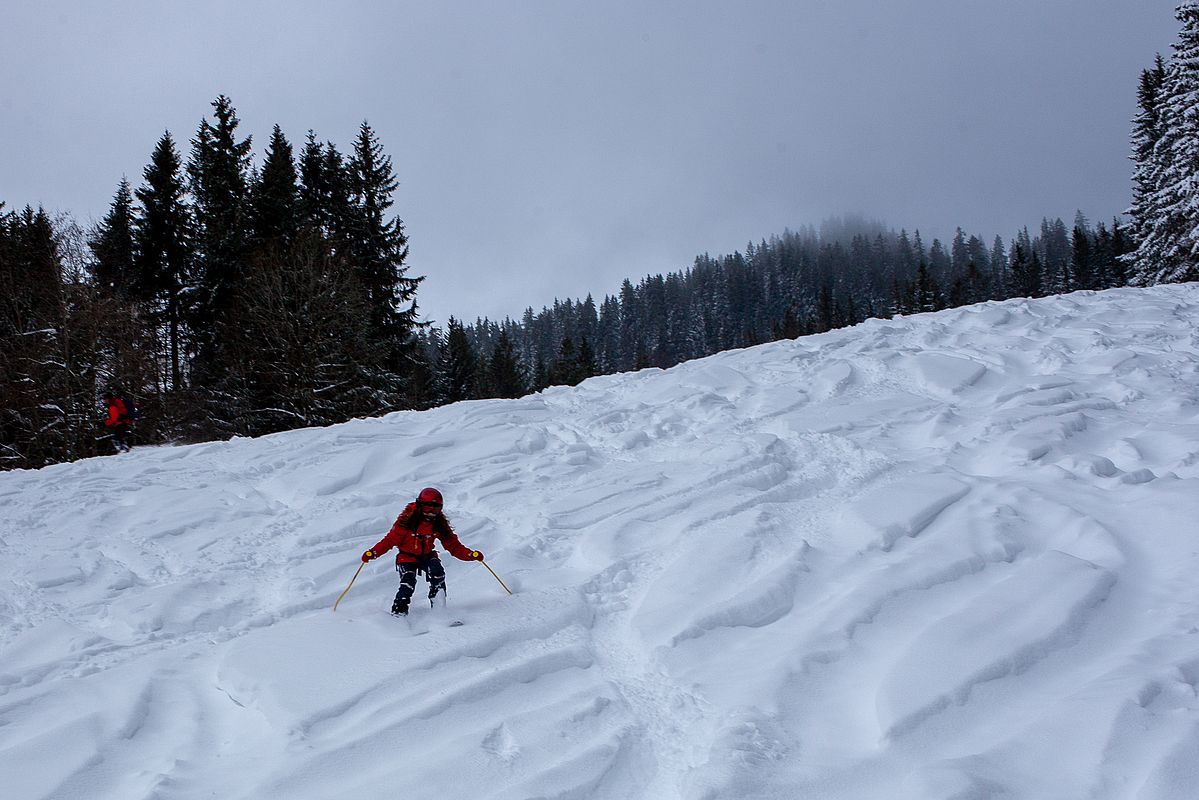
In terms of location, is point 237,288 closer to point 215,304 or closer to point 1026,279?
point 215,304

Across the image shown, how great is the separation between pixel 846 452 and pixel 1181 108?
99.3ft

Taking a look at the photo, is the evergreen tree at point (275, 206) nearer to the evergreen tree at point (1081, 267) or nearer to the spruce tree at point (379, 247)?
the spruce tree at point (379, 247)

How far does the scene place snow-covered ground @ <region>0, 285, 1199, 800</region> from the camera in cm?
403

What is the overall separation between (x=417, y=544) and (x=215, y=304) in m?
22.1

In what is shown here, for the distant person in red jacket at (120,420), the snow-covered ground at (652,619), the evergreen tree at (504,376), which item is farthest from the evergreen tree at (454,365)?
the snow-covered ground at (652,619)

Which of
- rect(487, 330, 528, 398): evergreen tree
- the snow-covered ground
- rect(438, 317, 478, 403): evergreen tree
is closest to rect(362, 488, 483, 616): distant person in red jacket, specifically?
the snow-covered ground

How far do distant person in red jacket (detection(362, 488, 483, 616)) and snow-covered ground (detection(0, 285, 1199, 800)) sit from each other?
34 cm

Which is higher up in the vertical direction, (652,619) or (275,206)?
(275,206)

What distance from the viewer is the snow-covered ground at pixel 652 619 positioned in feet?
13.2

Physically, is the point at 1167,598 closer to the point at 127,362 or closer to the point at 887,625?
the point at 887,625

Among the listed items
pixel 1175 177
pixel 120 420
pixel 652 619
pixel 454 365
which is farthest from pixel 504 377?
pixel 652 619

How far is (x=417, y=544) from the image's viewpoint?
6125mm

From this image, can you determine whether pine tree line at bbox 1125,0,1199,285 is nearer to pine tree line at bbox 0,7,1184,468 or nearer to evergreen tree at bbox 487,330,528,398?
pine tree line at bbox 0,7,1184,468

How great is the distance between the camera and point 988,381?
1319cm
